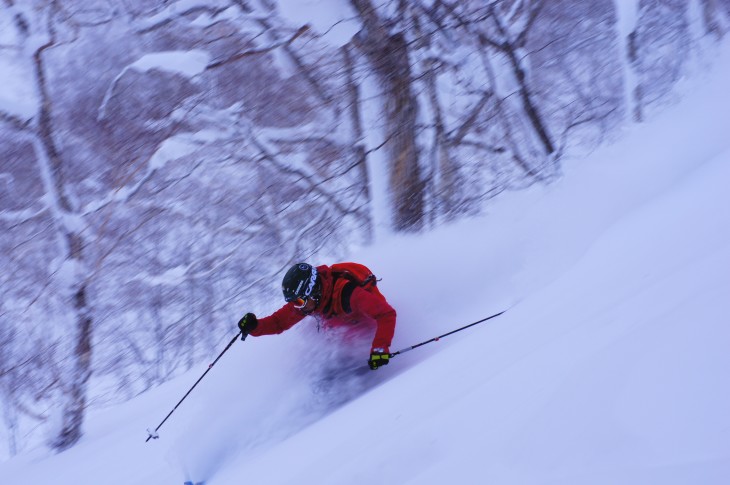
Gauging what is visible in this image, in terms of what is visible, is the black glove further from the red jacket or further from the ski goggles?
the ski goggles

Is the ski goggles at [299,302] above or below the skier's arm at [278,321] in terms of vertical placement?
above

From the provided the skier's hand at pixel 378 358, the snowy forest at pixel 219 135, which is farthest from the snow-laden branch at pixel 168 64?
the skier's hand at pixel 378 358

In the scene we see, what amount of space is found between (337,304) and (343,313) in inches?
3.1

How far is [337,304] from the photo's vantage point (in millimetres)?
3404

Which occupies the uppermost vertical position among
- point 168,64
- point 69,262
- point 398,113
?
point 168,64

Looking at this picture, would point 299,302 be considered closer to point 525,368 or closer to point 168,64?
point 525,368

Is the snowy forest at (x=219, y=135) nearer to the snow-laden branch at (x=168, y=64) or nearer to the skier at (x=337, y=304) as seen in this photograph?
the snow-laden branch at (x=168, y=64)

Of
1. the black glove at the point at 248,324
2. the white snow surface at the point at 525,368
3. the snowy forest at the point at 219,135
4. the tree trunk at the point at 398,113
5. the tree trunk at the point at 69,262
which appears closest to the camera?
the white snow surface at the point at 525,368

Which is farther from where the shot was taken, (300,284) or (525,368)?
(300,284)

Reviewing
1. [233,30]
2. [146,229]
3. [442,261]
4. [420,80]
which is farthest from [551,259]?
[146,229]

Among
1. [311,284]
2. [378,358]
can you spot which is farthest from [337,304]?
[378,358]

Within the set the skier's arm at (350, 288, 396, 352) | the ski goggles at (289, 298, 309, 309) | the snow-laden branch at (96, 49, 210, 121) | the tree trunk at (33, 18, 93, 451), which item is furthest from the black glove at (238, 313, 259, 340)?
the snow-laden branch at (96, 49, 210, 121)

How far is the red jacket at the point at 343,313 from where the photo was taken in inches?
129

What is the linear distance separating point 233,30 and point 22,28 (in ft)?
8.37
